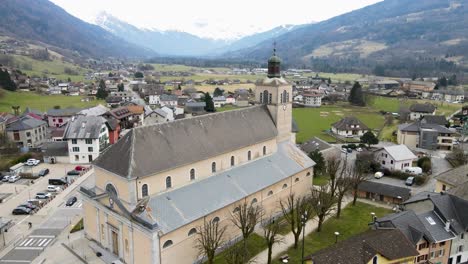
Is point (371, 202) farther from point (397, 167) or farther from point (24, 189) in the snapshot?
point (24, 189)

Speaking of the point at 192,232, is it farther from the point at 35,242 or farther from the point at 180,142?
the point at 35,242

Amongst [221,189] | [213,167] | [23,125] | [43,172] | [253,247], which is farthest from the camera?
[23,125]

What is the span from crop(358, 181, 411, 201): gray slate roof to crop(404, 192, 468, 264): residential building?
9.56 m

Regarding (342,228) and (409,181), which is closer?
→ (342,228)

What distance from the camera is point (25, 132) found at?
237 feet

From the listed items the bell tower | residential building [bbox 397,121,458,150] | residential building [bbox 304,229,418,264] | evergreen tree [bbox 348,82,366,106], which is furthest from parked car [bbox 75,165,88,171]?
evergreen tree [bbox 348,82,366,106]

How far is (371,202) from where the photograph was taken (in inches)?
1842

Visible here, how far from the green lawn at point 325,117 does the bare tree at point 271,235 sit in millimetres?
44146

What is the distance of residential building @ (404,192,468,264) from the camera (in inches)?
1292

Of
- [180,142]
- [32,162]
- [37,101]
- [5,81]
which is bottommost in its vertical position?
[32,162]

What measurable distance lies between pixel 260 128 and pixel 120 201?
19323 mm

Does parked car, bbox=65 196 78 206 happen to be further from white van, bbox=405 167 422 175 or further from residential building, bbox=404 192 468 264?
white van, bbox=405 167 422 175

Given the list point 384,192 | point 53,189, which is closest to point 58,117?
point 53,189

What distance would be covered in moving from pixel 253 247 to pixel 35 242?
886 inches
